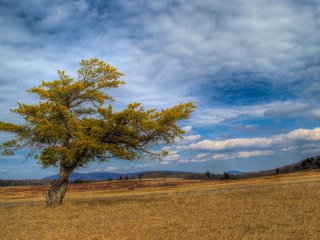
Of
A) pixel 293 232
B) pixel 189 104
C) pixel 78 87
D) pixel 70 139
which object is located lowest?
pixel 293 232

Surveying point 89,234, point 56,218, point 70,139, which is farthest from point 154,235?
point 70,139

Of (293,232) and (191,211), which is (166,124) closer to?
(191,211)

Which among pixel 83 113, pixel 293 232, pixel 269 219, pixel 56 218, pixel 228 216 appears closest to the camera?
pixel 293 232

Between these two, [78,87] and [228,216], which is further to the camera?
[78,87]

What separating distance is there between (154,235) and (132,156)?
48.1 ft

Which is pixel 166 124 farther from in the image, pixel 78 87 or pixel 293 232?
pixel 293 232

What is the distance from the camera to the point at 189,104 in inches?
1060

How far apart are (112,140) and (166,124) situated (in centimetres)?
477

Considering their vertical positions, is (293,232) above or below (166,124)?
below

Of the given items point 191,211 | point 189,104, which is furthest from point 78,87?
point 191,211

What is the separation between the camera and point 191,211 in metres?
19.3

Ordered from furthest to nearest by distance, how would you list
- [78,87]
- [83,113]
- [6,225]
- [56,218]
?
[83,113], [78,87], [56,218], [6,225]

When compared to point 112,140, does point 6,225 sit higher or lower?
lower

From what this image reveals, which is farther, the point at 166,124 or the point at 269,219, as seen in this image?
the point at 166,124
